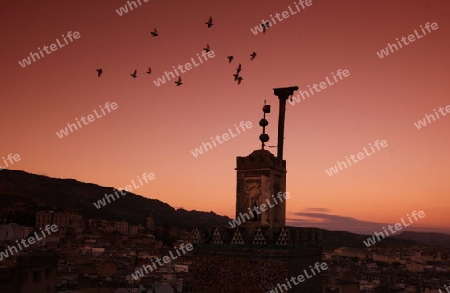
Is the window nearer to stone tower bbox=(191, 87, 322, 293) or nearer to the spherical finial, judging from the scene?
stone tower bbox=(191, 87, 322, 293)

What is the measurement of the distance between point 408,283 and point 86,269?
3968cm

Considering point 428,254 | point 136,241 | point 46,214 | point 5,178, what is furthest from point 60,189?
point 428,254

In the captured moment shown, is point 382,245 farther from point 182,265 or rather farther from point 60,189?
point 60,189

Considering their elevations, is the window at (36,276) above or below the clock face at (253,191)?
above

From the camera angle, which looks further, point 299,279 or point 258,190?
point 258,190

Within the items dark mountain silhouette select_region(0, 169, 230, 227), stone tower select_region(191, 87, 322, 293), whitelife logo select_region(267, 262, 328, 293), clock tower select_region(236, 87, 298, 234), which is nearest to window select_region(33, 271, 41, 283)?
stone tower select_region(191, 87, 322, 293)

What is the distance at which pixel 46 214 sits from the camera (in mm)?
106875

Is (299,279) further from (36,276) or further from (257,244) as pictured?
(36,276)

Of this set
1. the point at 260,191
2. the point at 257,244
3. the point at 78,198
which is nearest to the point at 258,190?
the point at 260,191

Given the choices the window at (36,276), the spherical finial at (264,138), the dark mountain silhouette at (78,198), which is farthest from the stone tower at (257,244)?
the dark mountain silhouette at (78,198)

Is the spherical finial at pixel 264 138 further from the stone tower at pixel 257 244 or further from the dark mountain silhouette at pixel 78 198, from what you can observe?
the dark mountain silhouette at pixel 78 198

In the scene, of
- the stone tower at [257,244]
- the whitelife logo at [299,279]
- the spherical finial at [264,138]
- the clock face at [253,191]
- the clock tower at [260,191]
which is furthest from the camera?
the spherical finial at [264,138]

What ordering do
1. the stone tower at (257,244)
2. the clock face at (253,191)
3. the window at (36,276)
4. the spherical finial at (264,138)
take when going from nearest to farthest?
1. the stone tower at (257,244)
2. the clock face at (253,191)
3. the spherical finial at (264,138)
4. the window at (36,276)

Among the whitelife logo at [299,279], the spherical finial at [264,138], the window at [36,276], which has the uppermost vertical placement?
the spherical finial at [264,138]
